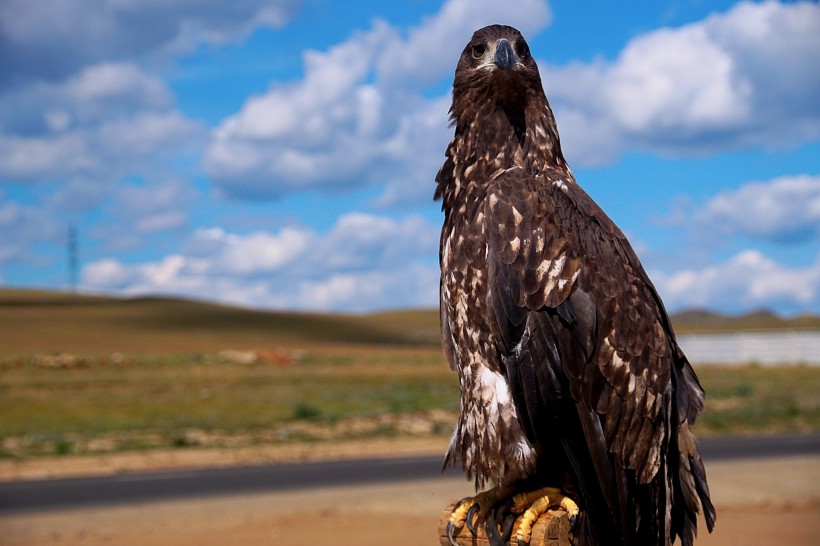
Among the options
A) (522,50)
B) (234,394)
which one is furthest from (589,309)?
(234,394)

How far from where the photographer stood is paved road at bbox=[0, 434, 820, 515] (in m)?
13.5

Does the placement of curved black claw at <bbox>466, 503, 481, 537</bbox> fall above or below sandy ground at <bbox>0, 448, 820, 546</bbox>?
above

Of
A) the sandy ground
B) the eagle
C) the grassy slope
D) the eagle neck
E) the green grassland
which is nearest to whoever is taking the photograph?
the eagle

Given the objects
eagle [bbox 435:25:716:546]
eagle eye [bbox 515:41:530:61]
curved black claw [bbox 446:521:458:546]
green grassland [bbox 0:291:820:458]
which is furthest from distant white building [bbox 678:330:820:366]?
curved black claw [bbox 446:521:458:546]

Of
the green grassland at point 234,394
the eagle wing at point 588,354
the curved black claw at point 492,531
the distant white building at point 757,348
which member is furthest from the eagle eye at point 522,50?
the distant white building at point 757,348

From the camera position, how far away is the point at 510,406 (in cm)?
394

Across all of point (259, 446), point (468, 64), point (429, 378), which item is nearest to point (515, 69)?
point (468, 64)

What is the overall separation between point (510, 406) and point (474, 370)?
8.6 inches

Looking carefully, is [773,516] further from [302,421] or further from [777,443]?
[302,421]

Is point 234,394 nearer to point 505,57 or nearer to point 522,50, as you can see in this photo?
point 522,50

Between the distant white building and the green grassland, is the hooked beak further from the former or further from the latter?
the distant white building

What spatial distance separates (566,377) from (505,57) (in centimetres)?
139

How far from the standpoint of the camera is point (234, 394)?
32625mm

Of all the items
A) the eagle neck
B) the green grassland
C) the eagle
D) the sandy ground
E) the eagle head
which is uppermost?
the eagle head
